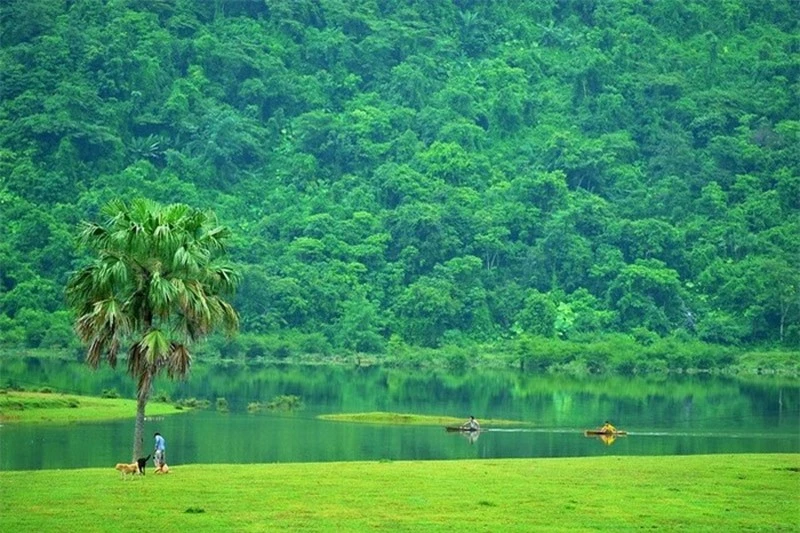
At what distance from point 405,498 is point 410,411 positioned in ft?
123

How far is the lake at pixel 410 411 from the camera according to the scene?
49.8 meters

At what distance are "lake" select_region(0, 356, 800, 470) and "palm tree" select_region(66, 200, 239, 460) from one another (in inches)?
290

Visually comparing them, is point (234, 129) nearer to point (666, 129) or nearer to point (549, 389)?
point (666, 129)

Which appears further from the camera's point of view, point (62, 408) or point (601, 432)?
point (62, 408)

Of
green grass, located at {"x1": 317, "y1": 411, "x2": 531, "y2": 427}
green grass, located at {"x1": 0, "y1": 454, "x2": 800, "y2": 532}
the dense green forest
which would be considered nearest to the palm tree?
green grass, located at {"x1": 0, "y1": 454, "x2": 800, "y2": 532}

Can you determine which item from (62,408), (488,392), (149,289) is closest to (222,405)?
(62,408)

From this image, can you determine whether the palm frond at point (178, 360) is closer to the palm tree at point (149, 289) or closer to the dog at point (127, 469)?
the palm tree at point (149, 289)

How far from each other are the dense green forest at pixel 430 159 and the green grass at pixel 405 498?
74.6 meters

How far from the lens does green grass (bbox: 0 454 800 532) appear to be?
2952 centimetres

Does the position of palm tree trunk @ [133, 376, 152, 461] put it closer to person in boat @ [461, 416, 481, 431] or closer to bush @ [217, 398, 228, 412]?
person in boat @ [461, 416, 481, 431]

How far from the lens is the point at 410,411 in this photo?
70562 millimetres

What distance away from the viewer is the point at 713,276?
450 ft

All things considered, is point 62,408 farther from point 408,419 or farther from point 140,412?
point 140,412

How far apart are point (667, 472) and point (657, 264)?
3917 inches
